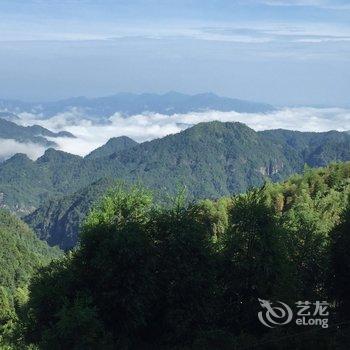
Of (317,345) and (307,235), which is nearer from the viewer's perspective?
(317,345)

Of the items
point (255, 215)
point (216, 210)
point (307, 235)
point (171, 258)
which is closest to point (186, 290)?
point (171, 258)

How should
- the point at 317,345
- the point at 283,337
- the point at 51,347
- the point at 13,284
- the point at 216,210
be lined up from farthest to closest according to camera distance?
the point at 13,284 → the point at 216,210 → the point at 51,347 → the point at 283,337 → the point at 317,345

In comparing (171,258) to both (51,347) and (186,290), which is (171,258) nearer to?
(186,290)

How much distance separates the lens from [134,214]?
32.0 meters

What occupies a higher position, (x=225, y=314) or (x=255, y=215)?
(x=255, y=215)

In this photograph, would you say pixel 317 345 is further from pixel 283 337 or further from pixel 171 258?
pixel 171 258

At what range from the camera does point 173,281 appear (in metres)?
28.8

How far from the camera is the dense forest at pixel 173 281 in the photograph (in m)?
27.3

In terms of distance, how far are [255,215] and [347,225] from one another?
279 inches

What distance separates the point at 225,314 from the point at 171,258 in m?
4.70

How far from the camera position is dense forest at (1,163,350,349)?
2727cm

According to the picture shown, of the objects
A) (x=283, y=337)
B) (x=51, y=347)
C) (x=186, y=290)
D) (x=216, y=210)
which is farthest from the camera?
(x=216, y=210)

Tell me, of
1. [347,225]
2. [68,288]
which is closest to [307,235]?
[347,225]

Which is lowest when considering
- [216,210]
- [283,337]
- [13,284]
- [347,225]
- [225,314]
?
[13,284]
